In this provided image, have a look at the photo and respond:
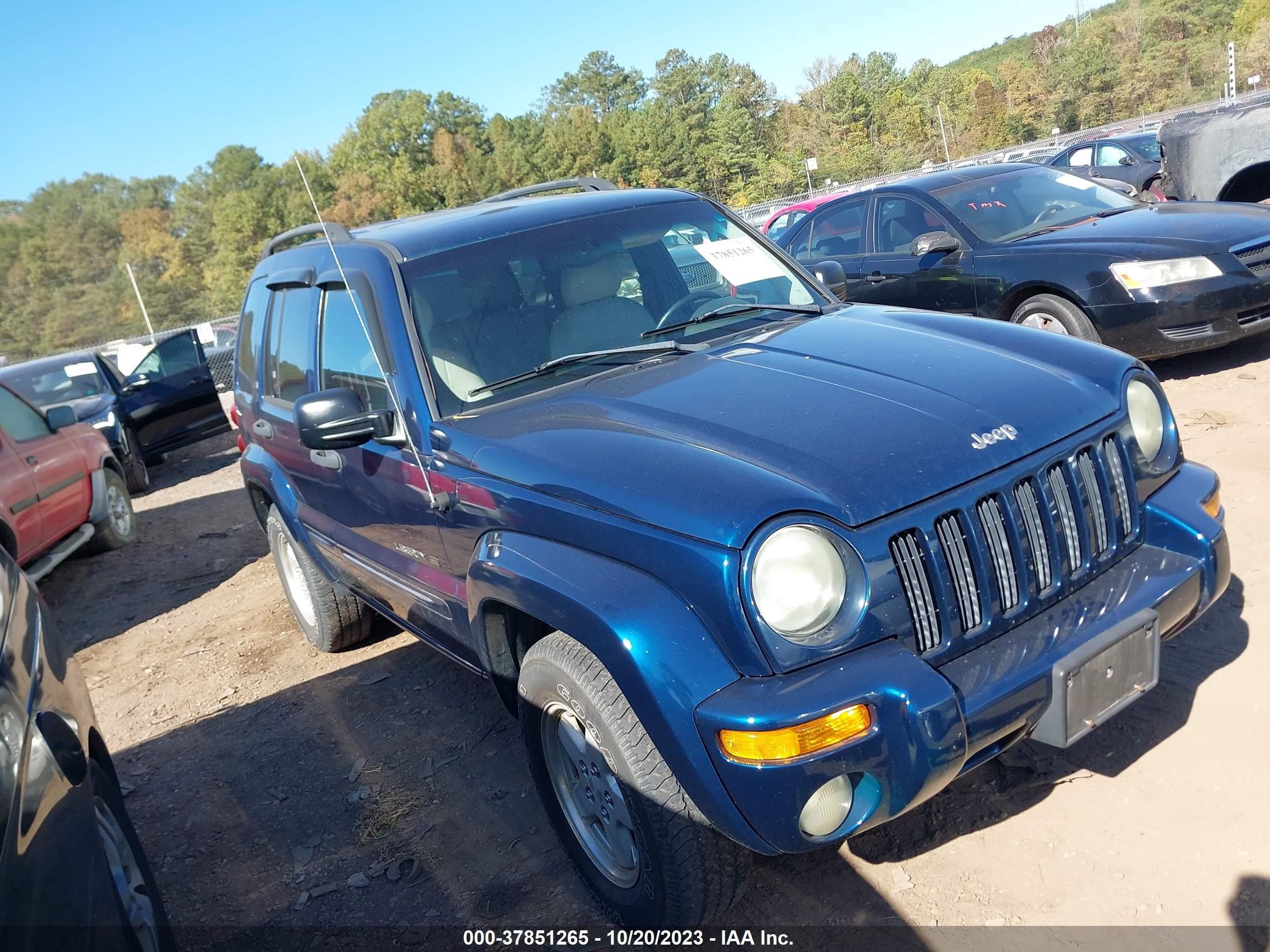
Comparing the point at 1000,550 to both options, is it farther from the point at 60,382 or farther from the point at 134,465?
the point at 60,382

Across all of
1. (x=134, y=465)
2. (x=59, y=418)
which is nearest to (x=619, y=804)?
(x=59, y=418)

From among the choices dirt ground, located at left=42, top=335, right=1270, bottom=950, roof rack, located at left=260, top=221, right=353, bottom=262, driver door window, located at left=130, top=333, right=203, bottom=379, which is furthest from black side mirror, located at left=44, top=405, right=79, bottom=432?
driver door window, located at left=130, top=333, right=203, bottom=379

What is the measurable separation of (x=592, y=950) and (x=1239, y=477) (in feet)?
12.7

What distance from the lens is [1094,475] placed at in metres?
2.72

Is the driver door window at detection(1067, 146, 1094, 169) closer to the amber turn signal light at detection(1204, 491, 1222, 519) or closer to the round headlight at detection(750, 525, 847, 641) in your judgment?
the amber turn signal light at detection(1204, 491, 1222, 519)

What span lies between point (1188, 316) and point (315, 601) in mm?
5347

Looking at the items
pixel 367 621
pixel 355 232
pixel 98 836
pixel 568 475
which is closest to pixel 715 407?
pixel 568 475

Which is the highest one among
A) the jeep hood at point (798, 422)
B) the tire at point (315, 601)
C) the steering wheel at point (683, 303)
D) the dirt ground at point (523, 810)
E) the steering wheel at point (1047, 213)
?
the steering wheel at point (683, 303)

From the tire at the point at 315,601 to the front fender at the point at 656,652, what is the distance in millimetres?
2480

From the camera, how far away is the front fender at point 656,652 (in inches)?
87.2

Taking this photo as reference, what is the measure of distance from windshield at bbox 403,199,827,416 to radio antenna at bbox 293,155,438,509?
0.54 feet

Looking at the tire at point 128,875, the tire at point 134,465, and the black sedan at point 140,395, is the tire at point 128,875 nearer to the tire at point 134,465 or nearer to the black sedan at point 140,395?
the black sedan at point 140,395

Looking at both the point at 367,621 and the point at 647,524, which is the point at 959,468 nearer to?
the point at 647,524

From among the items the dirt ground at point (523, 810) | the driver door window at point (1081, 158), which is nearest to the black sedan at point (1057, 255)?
the dirt ground at point (523, 810)
